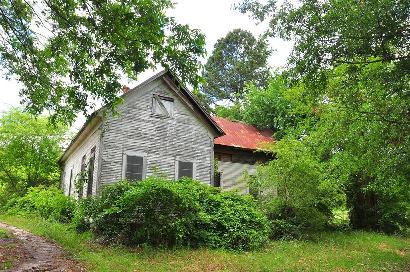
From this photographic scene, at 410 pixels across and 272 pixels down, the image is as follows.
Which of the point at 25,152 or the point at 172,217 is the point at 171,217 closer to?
the point at 172,217

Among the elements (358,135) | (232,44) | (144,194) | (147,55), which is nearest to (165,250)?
(144,194)

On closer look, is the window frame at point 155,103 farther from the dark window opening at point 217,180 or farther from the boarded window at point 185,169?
the dark window opening at point 217,180

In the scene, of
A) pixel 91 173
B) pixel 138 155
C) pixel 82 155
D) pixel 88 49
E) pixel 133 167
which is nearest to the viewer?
pixel 88 49

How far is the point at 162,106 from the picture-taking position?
20.0 metres

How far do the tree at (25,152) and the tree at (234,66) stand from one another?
19.9 metres

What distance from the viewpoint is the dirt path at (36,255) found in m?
9.94

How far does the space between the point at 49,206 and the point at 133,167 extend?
606 cm

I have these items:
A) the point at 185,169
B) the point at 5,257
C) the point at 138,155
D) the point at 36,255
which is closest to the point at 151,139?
the point at 138,155

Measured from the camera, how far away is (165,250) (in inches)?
507

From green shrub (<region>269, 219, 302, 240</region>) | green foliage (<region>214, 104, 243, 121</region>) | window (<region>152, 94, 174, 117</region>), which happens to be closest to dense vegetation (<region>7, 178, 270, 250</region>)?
green shrub (<region>269, 219, 302, 240</region>)

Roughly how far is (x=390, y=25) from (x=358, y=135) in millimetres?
6060

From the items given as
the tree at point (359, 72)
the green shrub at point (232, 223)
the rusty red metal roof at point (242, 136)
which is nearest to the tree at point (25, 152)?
the rusty red metal roof at point (242, 136)

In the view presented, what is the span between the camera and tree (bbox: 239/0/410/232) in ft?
29.4

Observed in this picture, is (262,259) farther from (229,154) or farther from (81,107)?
(229,154)
